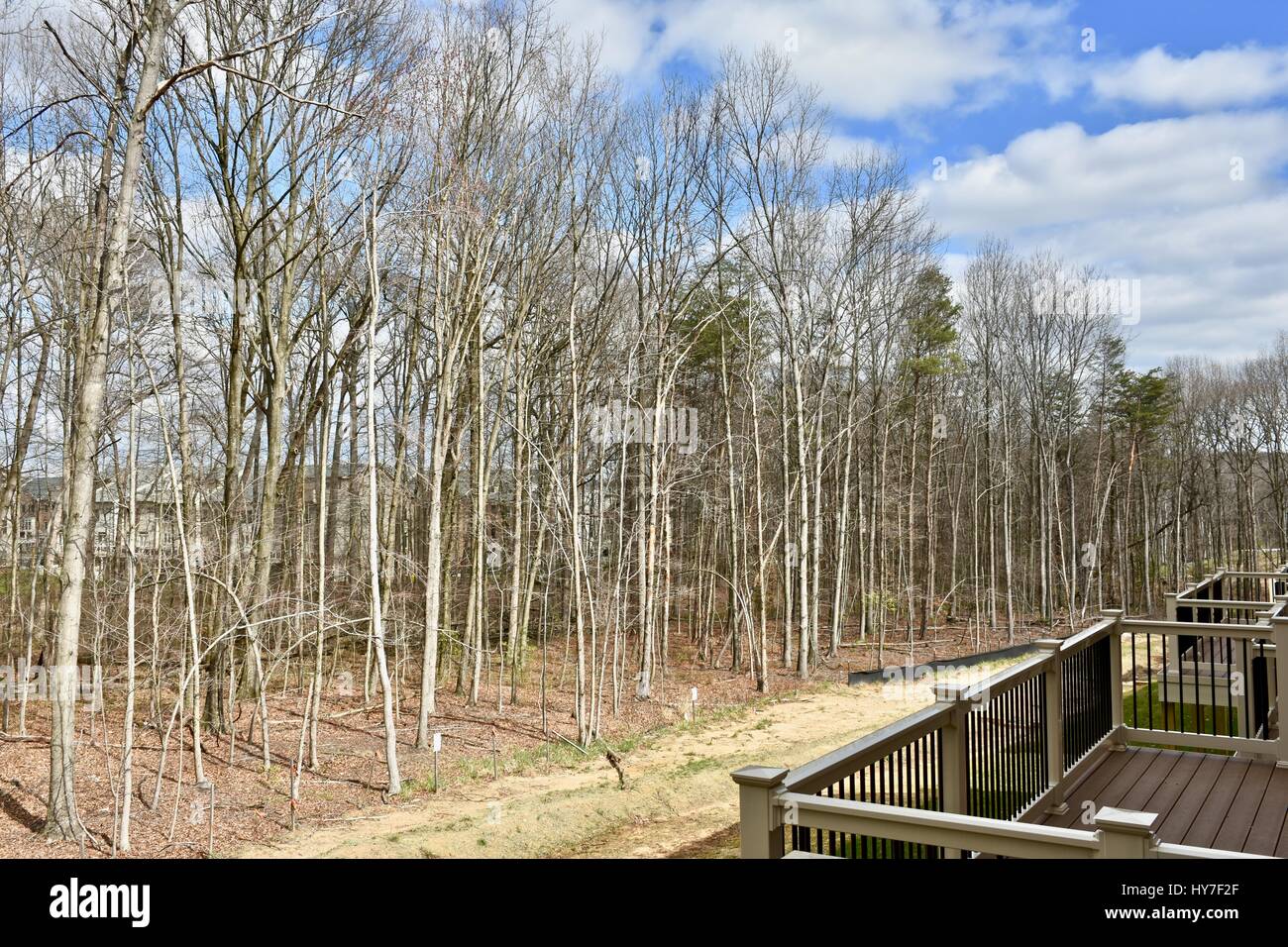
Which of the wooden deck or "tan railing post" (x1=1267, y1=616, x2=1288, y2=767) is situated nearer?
the wooden deck

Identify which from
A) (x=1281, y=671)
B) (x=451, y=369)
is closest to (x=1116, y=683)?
(x=1281, y=671)

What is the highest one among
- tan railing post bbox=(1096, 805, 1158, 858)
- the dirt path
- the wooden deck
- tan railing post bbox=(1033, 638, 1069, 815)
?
tan railing post bbox=(1096, 805, 1158, 858)

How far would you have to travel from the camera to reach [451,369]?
14.9 m

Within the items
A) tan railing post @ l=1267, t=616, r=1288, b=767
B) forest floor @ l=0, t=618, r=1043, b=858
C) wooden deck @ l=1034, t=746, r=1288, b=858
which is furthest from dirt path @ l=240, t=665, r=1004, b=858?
tan railing post @ l=1267, t=616, r=1288, b=767

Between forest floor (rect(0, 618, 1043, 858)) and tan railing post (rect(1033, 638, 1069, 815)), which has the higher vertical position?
tan railing post (rect(1033, 638, 1069, 815))

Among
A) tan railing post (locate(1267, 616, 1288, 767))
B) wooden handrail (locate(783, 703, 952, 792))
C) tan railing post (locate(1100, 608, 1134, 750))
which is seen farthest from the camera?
tan railing post (locate(1100, 608, 1134, 750))

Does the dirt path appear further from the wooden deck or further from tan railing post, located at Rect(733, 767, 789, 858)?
tan railing post, located at Rect(733, 767, 789, 858)

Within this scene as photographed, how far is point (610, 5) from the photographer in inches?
666

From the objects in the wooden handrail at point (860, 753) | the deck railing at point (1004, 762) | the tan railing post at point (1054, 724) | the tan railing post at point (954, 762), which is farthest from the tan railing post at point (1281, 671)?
the wooden handrail at point (860, 753)

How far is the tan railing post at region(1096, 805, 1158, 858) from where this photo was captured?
2.56 m

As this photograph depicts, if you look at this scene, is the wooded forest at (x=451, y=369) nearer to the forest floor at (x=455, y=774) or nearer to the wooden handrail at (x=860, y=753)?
the forest floor at (x=455, y=774)

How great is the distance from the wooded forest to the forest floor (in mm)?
529

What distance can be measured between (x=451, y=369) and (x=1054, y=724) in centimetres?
1204

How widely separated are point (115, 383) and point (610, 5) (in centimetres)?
1256
